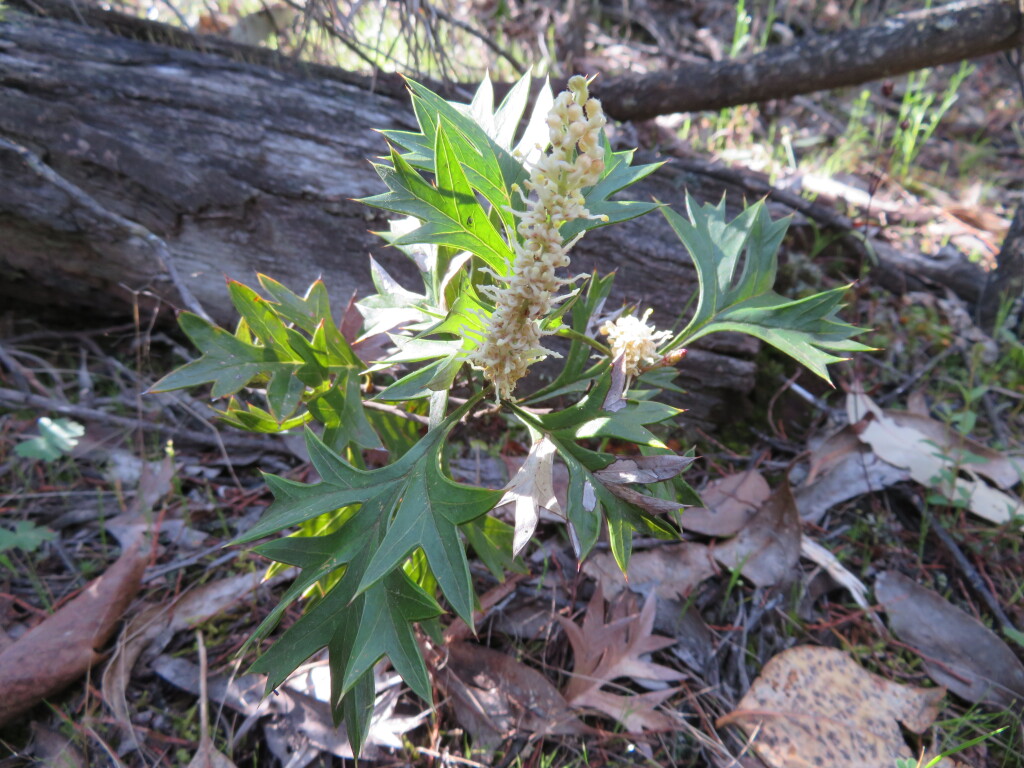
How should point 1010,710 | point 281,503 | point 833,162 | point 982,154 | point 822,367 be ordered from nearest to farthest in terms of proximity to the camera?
1. point 281,503
2. point 822,367
3. point 1010,710
4. point 833,162
5. point 982,154

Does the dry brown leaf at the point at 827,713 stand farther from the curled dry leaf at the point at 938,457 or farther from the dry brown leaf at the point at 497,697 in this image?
the curled dry leaf at the point at 938,457

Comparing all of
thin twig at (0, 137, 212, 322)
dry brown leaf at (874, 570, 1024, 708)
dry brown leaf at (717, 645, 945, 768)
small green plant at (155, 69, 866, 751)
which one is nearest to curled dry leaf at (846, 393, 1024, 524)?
dry brown leaf at (874, 570, 1024, 708)

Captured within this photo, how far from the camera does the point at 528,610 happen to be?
184 cm

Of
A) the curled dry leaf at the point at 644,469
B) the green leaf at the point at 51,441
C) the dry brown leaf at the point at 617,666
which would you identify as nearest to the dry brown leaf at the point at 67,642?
the green leaf at the point at 51,441

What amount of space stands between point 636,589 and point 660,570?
104mm

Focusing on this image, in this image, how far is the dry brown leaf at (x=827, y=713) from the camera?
1565mm

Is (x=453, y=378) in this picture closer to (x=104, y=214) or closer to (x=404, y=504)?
(x=404, y=504)

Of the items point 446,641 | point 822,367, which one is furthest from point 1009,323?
point 446,641

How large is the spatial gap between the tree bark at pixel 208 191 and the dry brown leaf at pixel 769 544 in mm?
436

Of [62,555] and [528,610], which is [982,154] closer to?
→ [528,610]

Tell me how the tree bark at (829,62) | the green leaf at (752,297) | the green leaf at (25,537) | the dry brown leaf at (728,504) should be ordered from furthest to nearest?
the tree bark at (829,62) < the dry brown leaf at (728,504) < the green leaf at (25,537) < the green leaf at (752,297)

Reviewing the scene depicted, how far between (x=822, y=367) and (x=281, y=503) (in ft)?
3.78

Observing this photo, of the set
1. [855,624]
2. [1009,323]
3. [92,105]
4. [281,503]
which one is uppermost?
[92,105]

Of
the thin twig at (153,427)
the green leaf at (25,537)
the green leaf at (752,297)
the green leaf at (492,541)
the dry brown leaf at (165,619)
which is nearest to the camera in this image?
the green leaf at (752,297)
